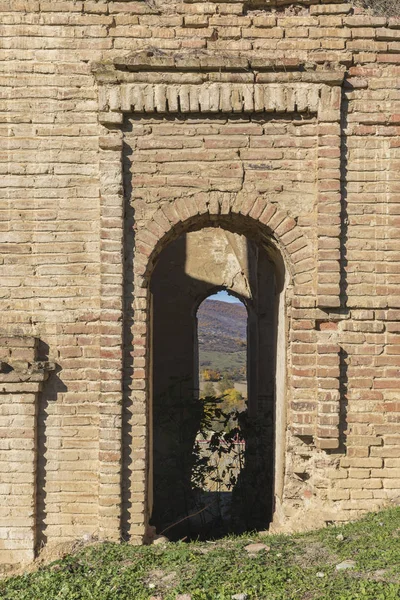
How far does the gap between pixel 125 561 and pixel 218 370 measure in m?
23.4

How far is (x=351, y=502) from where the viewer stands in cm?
488

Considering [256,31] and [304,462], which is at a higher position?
[256,31]

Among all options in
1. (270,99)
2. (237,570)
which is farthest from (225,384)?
(237,570)

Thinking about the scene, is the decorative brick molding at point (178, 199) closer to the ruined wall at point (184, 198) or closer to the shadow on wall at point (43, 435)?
the ruined wall at point (184, 198)

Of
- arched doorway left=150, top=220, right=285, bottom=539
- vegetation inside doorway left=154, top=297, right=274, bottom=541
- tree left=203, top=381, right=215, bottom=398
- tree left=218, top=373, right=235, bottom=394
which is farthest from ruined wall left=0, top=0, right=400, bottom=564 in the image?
tree left=218, top=373, right=235, bottom=394

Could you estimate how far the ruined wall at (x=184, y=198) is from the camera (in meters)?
4.85

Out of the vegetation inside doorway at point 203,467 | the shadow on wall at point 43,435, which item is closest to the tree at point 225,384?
the vegetation inside doorway at point 203,467

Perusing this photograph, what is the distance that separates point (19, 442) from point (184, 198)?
249 centimetres

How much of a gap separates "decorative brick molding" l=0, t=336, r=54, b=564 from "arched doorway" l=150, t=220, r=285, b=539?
159 centimetres

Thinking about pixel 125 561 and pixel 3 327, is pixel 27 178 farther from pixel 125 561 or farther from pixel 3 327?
pixel 125 561

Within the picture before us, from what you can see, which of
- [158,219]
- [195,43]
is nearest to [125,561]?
[158,219]

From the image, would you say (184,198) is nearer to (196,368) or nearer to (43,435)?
(43,435)

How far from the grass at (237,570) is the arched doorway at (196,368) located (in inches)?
51.5

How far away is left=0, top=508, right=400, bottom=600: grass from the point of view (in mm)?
3674
